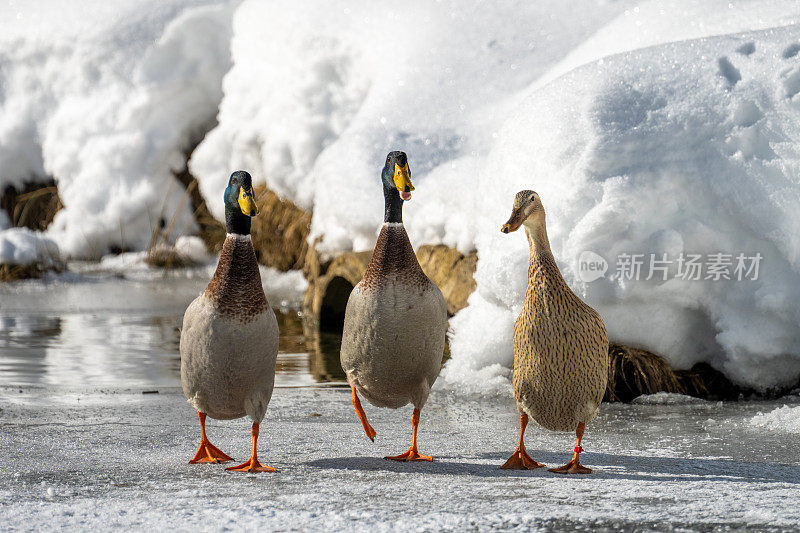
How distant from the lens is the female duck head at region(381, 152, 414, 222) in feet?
10.8

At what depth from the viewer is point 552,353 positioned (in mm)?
3354

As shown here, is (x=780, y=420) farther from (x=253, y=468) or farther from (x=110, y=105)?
(x=110, y=105)

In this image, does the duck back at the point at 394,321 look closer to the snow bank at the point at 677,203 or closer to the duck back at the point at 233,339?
the duck back at the point at 233,339

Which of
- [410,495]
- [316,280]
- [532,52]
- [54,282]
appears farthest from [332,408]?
[54,282]

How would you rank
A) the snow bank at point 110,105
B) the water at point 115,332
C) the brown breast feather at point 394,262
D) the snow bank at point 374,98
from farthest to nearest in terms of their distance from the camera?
the snow bank at point 110,105
the snow bank at point 374,98
the water at point 115,332
the brown breast feather at point 394,262

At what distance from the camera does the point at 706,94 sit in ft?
18.2

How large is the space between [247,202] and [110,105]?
9990 mm

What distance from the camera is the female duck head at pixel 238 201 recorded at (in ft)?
10.7

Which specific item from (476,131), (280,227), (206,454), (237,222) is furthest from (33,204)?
(237,222)

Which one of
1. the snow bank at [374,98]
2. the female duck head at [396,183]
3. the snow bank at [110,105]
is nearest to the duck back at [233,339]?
the female duck head at [396,183]

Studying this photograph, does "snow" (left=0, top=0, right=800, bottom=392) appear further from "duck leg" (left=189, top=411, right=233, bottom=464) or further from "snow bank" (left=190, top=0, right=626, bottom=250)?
"duck leg" (left=189, top=411, right=233, bottom=464)

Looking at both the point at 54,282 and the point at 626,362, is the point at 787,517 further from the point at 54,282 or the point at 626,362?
the point at 54,282

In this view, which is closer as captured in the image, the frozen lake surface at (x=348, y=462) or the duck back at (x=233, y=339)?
the frozen lake surface at (x=348, y=462)

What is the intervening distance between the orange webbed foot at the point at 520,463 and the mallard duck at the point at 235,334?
813 mm
